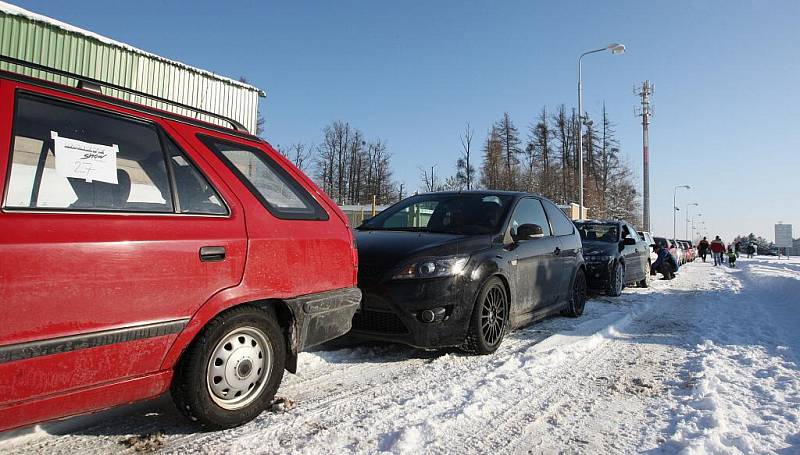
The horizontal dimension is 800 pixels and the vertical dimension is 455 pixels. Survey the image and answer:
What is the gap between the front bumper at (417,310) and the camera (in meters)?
3.92

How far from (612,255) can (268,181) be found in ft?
26.2

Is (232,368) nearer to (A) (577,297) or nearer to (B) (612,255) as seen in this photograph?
(A) (577,297)

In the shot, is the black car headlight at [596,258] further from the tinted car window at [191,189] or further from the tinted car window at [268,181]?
the tinted car window at [191,189]

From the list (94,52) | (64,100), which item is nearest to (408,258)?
(64,100)

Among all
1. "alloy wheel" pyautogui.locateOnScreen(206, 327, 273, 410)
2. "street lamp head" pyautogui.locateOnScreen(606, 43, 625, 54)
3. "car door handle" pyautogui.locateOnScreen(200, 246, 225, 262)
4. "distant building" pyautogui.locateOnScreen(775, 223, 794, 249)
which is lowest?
"alloy wheel" pyautogui.locateOnScreen(206, 327, 273, 410)

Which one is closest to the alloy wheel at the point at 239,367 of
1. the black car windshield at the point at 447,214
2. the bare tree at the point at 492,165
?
the black car windshield at the point at 447,214

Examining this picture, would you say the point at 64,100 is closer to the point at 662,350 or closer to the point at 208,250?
the point at 208,250

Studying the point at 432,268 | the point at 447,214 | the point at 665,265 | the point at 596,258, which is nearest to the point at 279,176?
the point at 432,268

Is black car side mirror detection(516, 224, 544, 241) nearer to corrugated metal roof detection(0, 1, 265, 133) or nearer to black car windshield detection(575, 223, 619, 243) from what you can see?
black car windshield detection(575, 223, 619, 243)

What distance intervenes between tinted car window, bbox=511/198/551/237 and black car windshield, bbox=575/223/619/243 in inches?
177

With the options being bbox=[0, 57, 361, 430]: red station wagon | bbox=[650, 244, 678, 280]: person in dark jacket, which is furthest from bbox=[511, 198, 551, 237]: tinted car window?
bbox=[650, 244, 678, 280]: person in dark jacket

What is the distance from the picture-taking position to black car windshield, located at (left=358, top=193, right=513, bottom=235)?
16.2 feet

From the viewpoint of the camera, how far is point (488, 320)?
4387 millimetres

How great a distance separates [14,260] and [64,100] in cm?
84
